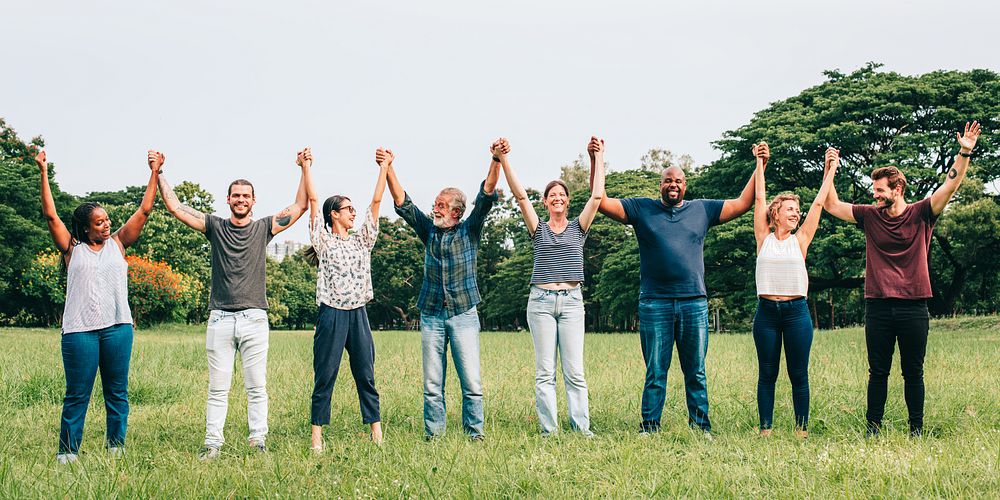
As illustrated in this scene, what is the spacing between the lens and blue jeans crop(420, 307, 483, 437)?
228 inches

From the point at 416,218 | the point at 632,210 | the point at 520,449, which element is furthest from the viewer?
the point at 632,210

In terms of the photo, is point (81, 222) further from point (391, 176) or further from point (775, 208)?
point (775, 208)

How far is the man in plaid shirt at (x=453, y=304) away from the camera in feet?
19.0

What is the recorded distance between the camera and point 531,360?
515 inches

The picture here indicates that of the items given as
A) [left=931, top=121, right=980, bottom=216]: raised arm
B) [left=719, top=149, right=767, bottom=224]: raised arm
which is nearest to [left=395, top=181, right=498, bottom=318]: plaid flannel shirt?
[left=719, top=149, right=767, bottom=224]: raised arm

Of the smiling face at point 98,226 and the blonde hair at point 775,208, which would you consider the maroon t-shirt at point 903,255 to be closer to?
the blonde hair at point 775,208

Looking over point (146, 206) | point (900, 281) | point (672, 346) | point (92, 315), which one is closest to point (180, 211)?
point (146, 206)

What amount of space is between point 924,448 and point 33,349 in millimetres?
15094

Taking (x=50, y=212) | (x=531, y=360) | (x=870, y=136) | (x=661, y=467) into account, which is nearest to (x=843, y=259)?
(x=870, y=136)

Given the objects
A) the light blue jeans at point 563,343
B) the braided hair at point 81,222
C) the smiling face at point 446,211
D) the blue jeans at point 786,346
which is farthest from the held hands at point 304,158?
the blue jeans at point 786,346

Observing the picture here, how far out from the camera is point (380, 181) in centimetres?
577

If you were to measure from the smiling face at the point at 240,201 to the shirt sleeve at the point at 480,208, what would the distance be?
176 cm

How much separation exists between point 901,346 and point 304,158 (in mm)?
5061

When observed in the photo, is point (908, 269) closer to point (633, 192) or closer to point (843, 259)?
point (843, 259)
